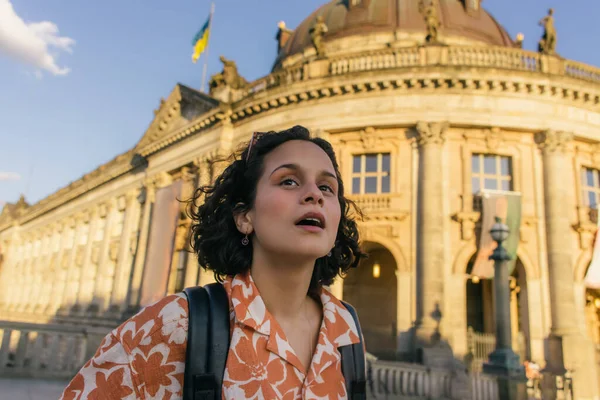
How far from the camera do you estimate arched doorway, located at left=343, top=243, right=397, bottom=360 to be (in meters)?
21.0

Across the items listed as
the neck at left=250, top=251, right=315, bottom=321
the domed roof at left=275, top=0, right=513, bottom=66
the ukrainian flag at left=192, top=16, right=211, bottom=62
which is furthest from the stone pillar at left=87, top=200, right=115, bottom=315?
the neck at left=250, top=251, right=315, bottom=321

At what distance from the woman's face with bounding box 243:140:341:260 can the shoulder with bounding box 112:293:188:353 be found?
427mm

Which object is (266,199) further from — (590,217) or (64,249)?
(64,249)

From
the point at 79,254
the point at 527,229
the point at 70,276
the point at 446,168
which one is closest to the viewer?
the point at 527,229

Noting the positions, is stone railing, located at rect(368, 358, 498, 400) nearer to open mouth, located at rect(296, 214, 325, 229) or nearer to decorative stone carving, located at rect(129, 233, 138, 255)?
open mouth, located at rect(296, 214, 325, 229)

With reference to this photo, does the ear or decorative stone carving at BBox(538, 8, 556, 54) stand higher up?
decorative stone carving at BBox(538, 8, 556, 54)

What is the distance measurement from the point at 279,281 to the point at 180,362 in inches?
19.3

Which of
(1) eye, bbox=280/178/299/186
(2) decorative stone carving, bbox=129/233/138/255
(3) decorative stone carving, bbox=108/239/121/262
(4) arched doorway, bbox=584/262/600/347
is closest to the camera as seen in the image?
(1) eye, bbox=280/178/299/186

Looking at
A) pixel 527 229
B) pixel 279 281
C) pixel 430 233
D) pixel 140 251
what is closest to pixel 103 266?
pixel 140 251

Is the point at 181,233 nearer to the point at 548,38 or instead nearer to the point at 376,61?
the point at 376,61

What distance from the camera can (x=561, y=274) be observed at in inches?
672

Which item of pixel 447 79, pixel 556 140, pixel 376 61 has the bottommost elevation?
pixel 556 140

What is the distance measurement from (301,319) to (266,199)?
1.66 feet

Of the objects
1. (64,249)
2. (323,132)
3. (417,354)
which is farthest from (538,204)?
(64,249)
